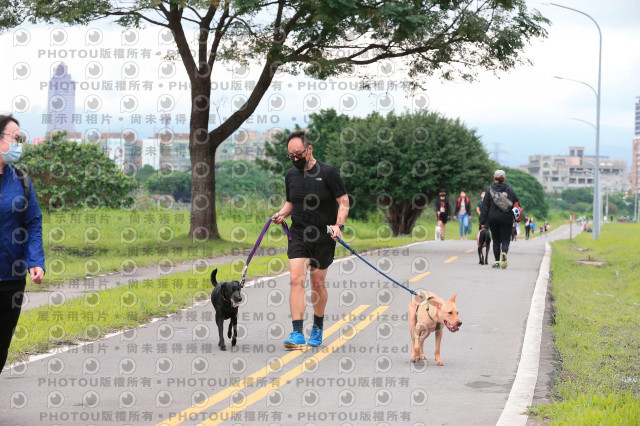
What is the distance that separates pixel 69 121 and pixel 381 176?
19.3 metres

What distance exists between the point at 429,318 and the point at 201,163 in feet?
59.2

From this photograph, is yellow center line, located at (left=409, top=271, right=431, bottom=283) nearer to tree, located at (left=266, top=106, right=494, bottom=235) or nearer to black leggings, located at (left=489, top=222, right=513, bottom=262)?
black leggings, located at (left=489, top=222, right=513, bottom=262)

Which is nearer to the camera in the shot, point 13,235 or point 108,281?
point 13,235

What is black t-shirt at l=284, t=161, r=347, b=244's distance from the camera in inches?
356

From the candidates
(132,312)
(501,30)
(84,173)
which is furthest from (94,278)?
(84,173)

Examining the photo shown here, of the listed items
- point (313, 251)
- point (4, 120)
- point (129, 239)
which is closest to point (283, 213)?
point (313, 251)

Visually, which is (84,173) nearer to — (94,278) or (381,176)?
(381,176)

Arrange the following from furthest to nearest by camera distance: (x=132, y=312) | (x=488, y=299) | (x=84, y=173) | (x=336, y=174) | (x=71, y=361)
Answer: (x=84, y=173), (x=488, y=299), (x=132, y=312), (x=336, y=174), (x=71, y=361)

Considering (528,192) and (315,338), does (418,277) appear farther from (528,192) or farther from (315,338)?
(528,192)

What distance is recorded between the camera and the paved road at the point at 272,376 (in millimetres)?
6484

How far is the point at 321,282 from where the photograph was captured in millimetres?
9227

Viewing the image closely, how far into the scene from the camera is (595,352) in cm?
965

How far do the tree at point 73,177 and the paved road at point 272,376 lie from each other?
22.7 metres

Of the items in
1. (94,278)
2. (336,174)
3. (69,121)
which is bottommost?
(94,278)
